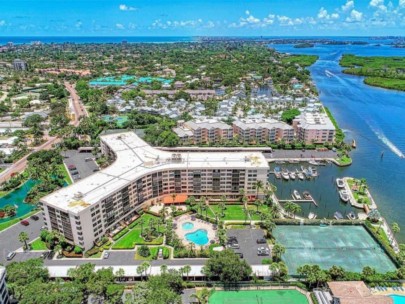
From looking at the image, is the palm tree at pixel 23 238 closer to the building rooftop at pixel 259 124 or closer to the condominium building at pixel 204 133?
the condominium building at pixel 204 133

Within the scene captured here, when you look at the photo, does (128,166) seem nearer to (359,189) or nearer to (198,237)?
(198,237)

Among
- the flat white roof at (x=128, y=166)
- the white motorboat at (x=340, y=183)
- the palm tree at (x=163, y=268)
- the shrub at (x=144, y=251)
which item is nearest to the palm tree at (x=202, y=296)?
the palm tree at (x=163, y=268)

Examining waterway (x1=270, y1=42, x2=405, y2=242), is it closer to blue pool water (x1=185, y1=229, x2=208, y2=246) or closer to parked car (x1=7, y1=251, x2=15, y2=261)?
blue pool water (x1=185, y1=229, x2=208, y2=246)

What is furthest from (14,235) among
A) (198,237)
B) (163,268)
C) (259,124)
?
(259,124)

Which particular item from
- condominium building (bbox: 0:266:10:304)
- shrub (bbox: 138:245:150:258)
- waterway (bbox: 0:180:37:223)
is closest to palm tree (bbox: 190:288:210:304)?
shrub (bbox: 138:245:150:258)

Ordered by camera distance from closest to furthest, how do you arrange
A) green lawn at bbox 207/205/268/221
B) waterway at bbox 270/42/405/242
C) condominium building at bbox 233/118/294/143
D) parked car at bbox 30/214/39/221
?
parked car at bbox 30/214/39/221, green lawn at bbox 207/205/268/221, waterway at bbox 270/42/405/242, condominium building at bbox 233/118/294/143

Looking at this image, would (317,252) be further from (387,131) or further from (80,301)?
(387,131)
